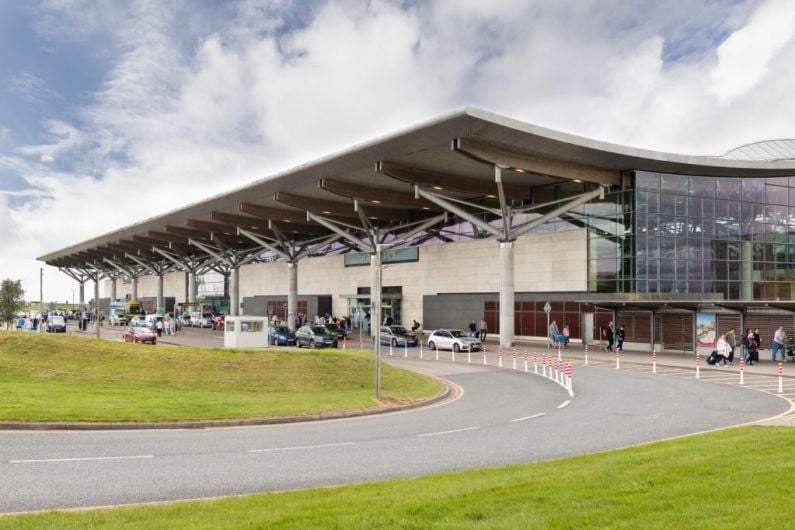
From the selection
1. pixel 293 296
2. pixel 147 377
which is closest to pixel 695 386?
pixel 147 377

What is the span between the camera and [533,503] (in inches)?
271

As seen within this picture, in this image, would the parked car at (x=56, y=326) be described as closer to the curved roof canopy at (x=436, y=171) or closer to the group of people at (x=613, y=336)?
the curved roof canopy at (x=436, y=171)

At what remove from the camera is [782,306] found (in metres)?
30.8

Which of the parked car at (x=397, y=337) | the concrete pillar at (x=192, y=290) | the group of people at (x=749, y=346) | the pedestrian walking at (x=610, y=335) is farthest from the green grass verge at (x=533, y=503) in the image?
the concrete pillar at (x=192, y=290)

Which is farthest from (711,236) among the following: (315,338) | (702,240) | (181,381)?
(181,381)

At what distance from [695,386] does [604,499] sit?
17.7 meters

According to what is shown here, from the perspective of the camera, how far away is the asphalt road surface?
916cm

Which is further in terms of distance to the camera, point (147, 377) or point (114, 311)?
point (114, 311)

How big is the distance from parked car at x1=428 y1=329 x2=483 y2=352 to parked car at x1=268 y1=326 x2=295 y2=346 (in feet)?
34.3

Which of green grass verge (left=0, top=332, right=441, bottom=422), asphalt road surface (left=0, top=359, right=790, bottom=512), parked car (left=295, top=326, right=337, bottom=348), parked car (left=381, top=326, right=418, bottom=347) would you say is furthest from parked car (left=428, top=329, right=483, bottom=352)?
asphalt road surface (left=0, top=359, right=790, bottom=512)

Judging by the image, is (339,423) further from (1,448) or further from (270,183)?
(270,183)

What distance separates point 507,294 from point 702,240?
13573 millimetres

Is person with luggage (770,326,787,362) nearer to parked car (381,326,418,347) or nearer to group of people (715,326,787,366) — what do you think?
group of people (715,326,787,366)

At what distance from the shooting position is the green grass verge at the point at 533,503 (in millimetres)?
6152
